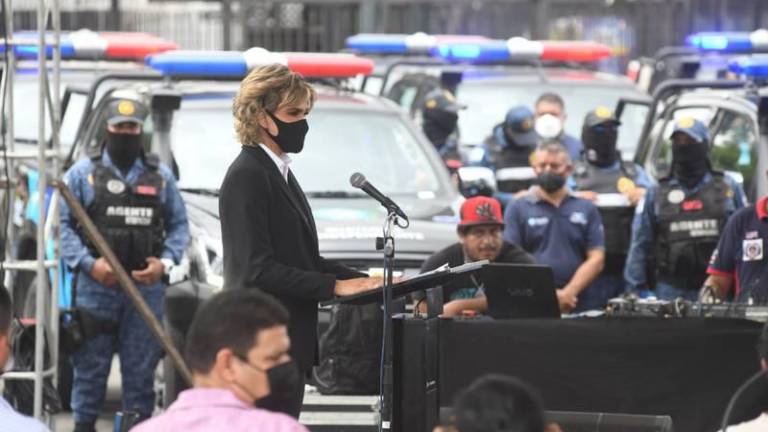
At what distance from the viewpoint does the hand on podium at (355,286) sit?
6.47 m

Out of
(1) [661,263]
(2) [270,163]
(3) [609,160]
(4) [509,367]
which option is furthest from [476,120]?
(2) [270,163]

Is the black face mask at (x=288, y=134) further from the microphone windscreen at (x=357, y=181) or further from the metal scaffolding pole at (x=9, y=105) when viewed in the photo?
the metal scaffolding pole at (x=9, y=105)

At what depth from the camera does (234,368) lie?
4.54 metres

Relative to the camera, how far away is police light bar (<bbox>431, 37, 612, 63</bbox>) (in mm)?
16328

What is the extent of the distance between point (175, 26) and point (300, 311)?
72.3 ft

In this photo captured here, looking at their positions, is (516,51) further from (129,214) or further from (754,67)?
(129,214)

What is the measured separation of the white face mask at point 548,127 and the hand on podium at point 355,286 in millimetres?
8010

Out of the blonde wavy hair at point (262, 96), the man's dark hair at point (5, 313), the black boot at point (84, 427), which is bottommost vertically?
the black boot at point (84, 427)

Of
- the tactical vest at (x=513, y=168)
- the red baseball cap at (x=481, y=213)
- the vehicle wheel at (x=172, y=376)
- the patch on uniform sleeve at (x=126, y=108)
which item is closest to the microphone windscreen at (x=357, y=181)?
the red baseball cap at (x=481, y=213)

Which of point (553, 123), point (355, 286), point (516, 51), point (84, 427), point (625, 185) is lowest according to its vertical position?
point (84, 427)

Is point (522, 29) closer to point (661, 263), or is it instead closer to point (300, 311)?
point (661, 263)

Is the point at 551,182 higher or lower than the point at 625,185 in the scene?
higher

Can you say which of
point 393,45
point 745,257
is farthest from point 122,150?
point 393,45

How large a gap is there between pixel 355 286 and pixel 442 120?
884 cm
